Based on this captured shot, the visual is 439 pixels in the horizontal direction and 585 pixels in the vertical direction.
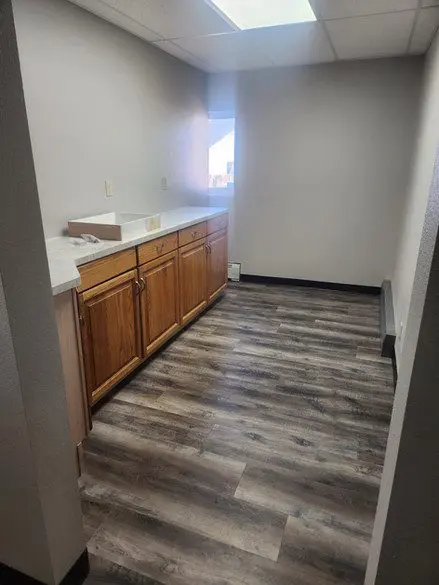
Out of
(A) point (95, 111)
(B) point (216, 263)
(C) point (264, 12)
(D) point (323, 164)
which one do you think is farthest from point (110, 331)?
(D) point (323, 164)

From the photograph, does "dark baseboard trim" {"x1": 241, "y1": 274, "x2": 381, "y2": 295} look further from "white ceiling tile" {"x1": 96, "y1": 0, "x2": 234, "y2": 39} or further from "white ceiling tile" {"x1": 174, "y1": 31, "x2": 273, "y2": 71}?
"white ceiling tile" {"x1": 96, "y1": 0, "x2": 234, "y2": 39}

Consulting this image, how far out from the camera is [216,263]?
382cm

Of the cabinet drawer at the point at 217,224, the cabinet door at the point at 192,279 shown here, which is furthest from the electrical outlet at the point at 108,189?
the cabinet drawer at the point at 217,224

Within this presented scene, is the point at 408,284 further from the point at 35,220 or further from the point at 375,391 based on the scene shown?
the point at 35,220

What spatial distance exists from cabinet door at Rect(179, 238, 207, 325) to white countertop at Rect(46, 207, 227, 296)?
9.0 inches

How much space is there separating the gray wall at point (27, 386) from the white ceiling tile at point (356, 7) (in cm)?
211

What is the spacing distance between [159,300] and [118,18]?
6.11ft

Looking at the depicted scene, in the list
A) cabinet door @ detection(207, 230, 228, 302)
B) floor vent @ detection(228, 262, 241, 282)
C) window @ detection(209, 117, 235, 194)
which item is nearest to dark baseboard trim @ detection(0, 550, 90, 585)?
cabinet door @ detection(207, 230, 228, 302)

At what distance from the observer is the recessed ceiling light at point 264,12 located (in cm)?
246

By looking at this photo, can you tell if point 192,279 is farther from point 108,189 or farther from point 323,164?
point 323,164

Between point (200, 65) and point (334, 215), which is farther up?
point (200, 65)

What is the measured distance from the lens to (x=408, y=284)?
2.63 m

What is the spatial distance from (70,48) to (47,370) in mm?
2154

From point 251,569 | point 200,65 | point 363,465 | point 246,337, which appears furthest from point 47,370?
point 200,65
